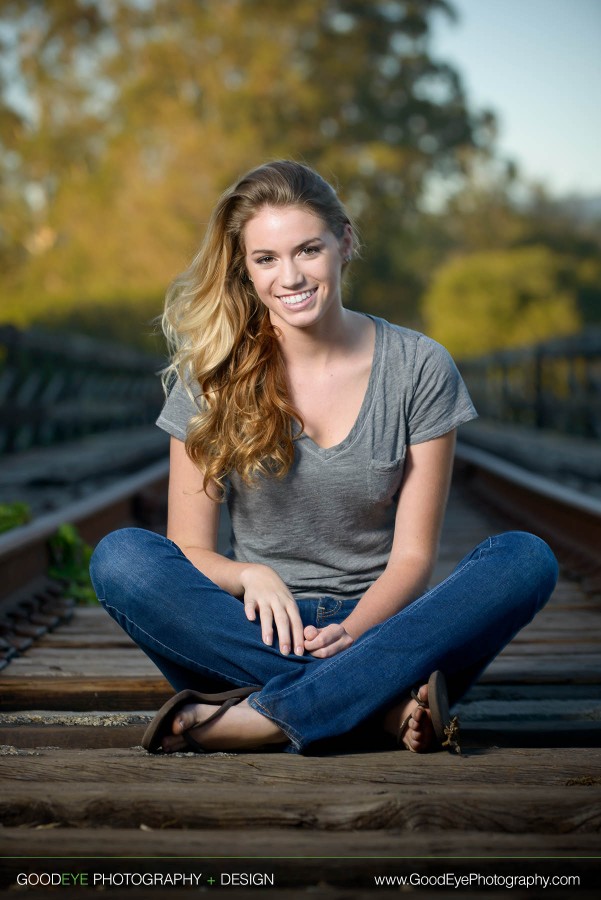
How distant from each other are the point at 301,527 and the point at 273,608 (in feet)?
1.08

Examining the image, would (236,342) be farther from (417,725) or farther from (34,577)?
(34,577)

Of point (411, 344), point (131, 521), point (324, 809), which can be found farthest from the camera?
point (131, 521)

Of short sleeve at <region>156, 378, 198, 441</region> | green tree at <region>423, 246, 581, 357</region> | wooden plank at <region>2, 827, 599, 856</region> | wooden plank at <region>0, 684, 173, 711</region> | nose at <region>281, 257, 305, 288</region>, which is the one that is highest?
nose at <region>281, 257, 305, 288</region>

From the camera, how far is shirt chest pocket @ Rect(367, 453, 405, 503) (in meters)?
2.66

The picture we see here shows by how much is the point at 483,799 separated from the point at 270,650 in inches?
26.4

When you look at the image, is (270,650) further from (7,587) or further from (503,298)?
(503,298)

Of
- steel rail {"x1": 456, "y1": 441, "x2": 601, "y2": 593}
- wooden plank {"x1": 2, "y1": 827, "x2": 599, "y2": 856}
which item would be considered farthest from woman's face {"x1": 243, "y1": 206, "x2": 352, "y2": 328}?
steel rail {"x1": 456, "y1": 441, "x2": 601, "y2": 593}

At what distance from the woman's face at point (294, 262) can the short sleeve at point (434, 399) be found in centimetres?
27

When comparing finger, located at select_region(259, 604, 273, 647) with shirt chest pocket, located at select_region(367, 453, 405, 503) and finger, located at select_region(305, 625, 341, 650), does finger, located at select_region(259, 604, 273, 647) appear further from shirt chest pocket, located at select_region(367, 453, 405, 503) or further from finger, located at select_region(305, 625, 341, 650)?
shirt chest pocket, located at select_region(367, 453, 405, 503)

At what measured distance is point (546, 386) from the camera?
54.6 feet

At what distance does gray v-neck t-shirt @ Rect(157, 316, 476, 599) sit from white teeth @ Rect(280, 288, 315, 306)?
0.80 ft

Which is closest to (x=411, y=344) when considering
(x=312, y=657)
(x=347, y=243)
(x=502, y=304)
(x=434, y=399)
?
(x=434, y=399)

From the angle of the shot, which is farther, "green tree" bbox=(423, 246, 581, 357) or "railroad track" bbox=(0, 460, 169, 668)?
"green tree" bbox=(423, 246, 581, 357)

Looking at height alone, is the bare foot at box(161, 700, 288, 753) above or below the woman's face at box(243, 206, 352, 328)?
below
